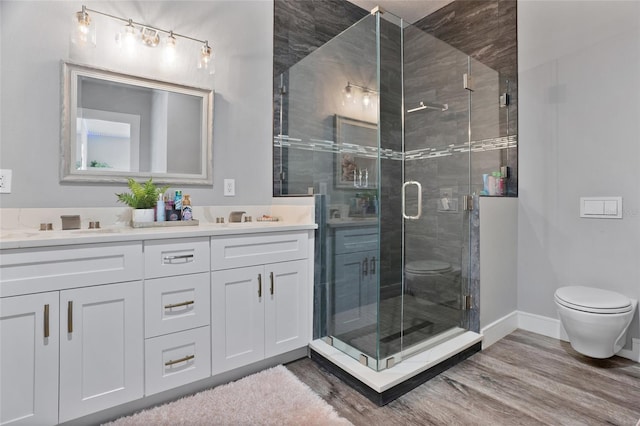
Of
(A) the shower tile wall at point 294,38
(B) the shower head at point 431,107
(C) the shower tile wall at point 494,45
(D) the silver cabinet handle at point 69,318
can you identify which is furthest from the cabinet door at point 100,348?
(C) the shower tile wall at point 494,45

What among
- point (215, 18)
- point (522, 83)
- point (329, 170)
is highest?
point (215, 18)

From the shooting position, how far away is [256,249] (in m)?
1.79

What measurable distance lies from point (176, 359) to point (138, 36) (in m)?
1.81

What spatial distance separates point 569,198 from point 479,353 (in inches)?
49.5

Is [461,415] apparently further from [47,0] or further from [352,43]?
[47,0]

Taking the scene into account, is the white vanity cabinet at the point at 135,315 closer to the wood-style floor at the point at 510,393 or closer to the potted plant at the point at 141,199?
the potted plant at the point at 141,199

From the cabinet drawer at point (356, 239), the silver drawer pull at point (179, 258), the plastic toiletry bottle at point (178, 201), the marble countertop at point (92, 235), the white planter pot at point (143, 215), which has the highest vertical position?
the plastic toiletry bottle at point (178, 201)

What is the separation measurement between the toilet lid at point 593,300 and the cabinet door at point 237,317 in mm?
1775

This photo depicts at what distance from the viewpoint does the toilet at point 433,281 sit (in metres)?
2.20

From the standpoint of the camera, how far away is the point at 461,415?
4.75 feet

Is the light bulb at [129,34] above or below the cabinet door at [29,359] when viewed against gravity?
above

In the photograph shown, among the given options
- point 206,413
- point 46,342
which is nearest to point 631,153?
point 206,413

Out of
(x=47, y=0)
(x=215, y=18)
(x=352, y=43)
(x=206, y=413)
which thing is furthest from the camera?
(x=215, y=18)

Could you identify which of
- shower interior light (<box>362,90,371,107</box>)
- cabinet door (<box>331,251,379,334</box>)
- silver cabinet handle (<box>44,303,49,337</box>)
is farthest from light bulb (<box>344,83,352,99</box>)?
silver cabinet handle (<box>44,303,49,337</box>)
